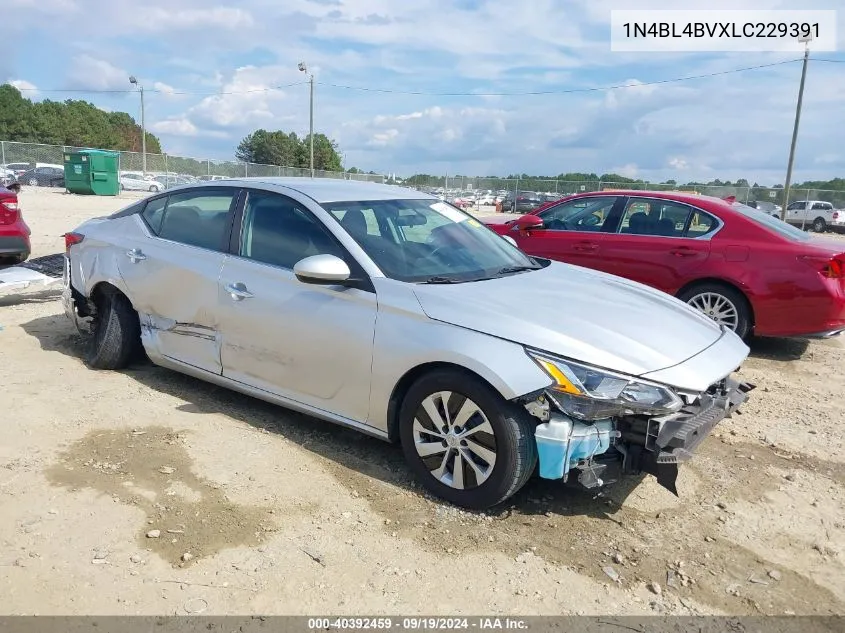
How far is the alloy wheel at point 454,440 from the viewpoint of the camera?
3242mm

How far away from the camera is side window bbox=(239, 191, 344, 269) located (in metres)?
4.02

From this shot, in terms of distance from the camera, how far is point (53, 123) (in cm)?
7388

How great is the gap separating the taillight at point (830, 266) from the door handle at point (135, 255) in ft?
18.8

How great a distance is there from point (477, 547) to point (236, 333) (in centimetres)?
206

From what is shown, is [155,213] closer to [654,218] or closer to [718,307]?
[654,218]

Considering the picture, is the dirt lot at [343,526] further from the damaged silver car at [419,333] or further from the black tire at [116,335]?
the black tire at [116,335]

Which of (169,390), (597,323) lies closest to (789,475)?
(597,323)

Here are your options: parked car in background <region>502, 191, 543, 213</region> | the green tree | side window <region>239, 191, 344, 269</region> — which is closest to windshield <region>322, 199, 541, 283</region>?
side window <region>239, 191, 344, 269</region>

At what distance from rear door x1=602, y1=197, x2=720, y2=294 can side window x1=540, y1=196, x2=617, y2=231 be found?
0.23 metres

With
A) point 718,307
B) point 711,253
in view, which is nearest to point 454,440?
point 718,307

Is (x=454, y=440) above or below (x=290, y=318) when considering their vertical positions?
below

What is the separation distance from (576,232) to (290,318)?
455 cm

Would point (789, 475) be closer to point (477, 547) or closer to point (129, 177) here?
point (477, 547)

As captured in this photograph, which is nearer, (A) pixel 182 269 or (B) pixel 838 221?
(A) pixel 182 269
